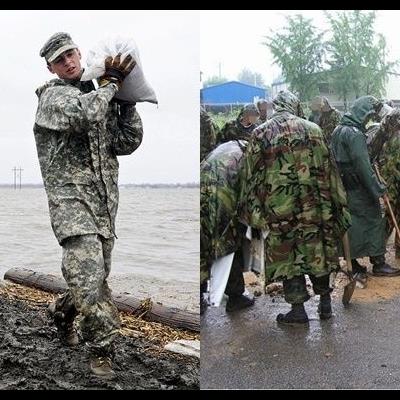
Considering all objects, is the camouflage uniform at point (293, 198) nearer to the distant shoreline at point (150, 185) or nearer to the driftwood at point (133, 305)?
the distant shoreline at point (150, 185)

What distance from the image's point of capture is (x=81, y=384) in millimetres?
2562

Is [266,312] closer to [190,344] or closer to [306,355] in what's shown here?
[306,355]

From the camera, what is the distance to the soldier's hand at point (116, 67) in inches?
95.7

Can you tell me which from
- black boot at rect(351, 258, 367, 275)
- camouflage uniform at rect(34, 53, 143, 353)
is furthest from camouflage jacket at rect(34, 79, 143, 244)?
black boot at rect(351, 258, 367, 275)

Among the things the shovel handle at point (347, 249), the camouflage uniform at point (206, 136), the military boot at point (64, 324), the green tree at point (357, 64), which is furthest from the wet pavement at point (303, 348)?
the green tree at point (357, 64)

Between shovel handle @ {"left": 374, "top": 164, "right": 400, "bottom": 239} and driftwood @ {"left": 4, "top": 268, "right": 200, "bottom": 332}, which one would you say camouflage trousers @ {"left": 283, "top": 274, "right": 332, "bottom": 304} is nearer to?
shovel handle @ {"left": 374, "top": 164, "right": 400, "bottom": 239}

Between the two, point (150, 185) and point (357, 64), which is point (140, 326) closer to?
point (150, 185)

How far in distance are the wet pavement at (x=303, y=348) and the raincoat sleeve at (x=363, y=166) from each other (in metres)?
0.43

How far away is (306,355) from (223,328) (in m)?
0.32

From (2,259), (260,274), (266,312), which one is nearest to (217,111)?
(260,274)

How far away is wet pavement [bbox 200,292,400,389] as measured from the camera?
7.75 ft

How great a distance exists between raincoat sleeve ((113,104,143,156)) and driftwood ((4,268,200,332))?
2.55 feet

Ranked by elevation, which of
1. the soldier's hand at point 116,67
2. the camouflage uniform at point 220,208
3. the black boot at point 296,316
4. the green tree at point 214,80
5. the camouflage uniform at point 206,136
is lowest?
the black boot at point 296,316

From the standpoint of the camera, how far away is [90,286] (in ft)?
8.26
